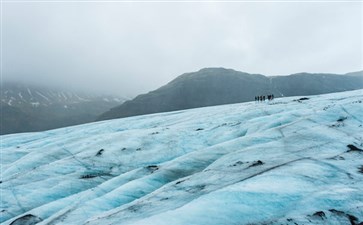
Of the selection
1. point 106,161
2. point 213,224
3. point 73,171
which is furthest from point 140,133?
point 213,224

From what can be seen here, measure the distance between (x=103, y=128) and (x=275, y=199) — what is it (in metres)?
30.2

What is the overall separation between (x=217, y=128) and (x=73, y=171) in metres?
9.71

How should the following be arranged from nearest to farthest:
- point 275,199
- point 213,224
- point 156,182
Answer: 1. point 213,224
2. point 275,199
3. point 156,182

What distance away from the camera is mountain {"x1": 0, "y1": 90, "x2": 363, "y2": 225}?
368 inches

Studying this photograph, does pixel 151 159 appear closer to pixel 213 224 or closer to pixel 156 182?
pixel 156 182

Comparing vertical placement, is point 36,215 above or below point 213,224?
below

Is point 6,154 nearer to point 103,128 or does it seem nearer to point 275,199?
point 103,128

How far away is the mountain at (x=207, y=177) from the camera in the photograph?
9.34 m

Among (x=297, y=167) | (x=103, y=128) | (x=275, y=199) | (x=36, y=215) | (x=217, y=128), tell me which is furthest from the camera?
(x=103, y=128)

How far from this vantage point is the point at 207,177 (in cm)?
1285

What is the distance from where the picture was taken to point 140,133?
25.9 m

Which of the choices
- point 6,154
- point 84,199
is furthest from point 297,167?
point 6,154

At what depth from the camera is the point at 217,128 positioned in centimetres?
2320

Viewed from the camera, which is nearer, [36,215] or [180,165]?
[36,215]
